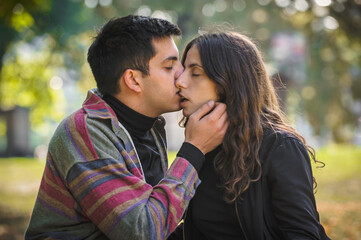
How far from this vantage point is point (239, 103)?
233cm

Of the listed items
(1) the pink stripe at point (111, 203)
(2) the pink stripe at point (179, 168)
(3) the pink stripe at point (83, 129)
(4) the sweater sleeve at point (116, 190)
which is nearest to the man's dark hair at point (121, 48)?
(3) the pink stripe at point (83, 129)

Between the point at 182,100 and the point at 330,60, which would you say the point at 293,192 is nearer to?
the point at 182,100

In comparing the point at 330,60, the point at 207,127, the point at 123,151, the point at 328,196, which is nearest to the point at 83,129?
the point at 123,151

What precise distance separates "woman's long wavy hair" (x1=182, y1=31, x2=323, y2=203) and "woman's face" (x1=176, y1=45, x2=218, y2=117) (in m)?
0.04

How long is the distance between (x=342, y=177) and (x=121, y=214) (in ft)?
25.4

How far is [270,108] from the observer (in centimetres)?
254

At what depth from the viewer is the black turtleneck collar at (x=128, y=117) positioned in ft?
8.77

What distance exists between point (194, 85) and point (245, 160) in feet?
1.95

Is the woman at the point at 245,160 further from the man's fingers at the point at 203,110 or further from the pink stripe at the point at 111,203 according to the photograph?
the pink stripe at the point at 111,203

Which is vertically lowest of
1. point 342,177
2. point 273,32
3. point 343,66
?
point 342,177

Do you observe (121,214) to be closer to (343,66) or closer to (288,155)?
(288,155)

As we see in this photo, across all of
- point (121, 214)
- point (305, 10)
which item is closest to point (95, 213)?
point (121, 214)

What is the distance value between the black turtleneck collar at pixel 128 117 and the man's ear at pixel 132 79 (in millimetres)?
136

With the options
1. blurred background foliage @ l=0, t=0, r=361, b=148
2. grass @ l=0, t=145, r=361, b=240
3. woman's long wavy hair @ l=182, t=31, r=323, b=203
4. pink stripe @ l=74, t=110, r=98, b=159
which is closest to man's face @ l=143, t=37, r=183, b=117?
woman's long wavy hair @ l=182, t=31, r=323, b=203
